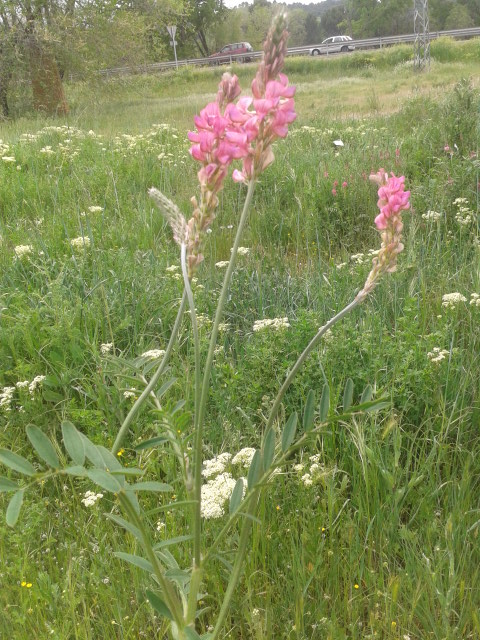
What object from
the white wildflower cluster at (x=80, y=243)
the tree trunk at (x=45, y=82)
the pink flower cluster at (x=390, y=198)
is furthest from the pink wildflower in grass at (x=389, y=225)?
the tree trunk at (x=45, y=82)

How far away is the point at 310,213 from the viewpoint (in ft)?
12.6

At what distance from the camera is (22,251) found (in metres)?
3.03

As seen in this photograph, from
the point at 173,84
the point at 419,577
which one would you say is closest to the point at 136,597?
the point at 419,577

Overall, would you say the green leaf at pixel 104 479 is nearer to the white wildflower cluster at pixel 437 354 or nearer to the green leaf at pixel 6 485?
the green leaf at pixel 6 485

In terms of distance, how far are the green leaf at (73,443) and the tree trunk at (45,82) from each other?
39.8 ft

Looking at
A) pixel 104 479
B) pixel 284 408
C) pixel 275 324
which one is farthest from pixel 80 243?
pixel 104 479

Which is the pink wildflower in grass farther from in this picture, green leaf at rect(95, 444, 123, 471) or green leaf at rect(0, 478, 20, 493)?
green leaf at rect(0, 478, 20, 493)

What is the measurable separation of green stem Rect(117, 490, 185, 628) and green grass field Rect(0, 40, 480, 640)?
0.42 feet

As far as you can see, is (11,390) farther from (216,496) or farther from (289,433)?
(289,433)

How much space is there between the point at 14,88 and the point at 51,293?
1153 centimetres

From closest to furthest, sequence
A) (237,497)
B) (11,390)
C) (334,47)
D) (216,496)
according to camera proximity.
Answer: (237,497) → (216,496) → (11,390) → (334,47)

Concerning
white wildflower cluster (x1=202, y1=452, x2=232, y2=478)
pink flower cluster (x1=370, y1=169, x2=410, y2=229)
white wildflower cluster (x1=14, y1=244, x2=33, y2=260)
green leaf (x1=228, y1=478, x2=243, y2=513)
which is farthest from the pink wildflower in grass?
white wildflower cluster (x1=14, y1=244, x2=33, y2=260)

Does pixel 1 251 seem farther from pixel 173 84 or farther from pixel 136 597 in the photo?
pixel 173 84

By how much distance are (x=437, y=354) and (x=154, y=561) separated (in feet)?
4.71
